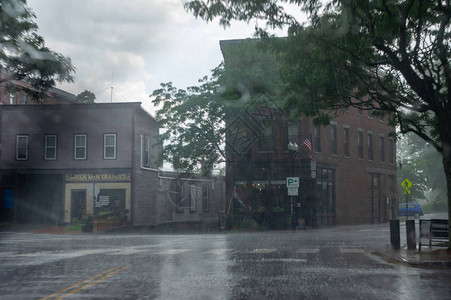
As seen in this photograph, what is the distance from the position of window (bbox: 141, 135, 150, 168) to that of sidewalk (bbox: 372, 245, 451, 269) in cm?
2632

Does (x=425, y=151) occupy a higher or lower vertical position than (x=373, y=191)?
higher

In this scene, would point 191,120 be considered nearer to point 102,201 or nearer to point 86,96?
point 102,201

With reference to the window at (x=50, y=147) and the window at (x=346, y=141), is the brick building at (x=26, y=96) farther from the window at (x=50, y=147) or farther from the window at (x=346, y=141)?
the window at (x=346, y=141)

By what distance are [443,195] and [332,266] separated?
234 ft

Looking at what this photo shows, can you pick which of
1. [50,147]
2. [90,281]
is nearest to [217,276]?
[90,281]

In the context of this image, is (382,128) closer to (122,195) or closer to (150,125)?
(150,125)

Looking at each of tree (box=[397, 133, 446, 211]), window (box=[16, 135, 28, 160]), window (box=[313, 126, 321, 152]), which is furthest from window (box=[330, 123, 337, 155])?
tree (box=[397, 133, 446, 211])

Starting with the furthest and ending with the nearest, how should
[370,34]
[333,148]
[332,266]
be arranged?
1. [333,148]
2. [370,34]
3. [332,266]

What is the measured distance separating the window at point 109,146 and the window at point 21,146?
239 inches

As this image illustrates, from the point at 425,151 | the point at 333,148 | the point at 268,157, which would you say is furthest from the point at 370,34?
the point at 425,151

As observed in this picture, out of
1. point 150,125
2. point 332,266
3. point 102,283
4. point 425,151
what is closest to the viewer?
point 102,283

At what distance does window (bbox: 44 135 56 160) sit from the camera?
129ft

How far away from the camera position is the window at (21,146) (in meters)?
39.6

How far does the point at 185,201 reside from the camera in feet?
163
